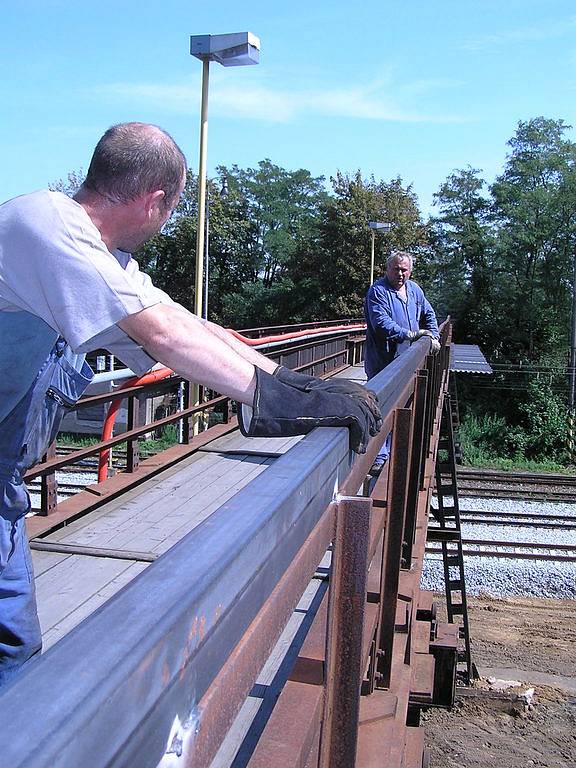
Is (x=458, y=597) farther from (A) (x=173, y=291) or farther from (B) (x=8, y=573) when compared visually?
(A) (x=173, y=291)

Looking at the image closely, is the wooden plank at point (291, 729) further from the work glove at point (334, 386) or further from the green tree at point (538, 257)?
the green tree at point (538, 257)

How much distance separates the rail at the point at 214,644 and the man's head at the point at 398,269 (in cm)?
514

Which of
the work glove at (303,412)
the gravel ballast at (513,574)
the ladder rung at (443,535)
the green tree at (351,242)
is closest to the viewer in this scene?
the work glove at (303,412)

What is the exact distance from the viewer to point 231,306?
2269 inches

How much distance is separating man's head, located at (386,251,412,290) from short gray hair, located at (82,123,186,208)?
4766 mm

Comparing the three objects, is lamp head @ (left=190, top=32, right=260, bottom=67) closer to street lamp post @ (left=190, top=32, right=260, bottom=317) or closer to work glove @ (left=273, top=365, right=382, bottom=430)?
street lamp post @ (left=190, top=32, right=260, bottom=317)

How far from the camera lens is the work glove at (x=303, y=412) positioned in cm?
186

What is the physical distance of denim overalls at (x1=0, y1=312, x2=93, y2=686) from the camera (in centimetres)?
216

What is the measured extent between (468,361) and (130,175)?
2745cm

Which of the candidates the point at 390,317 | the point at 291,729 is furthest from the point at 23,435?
the point at 390,317

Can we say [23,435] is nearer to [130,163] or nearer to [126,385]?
[130,163]

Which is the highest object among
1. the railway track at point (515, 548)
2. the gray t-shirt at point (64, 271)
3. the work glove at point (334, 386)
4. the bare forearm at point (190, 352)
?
the gray t-shirt at point (64, 271)

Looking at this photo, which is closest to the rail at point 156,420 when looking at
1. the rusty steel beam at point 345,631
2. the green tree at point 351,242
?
the rusty steel beam at point 345,631

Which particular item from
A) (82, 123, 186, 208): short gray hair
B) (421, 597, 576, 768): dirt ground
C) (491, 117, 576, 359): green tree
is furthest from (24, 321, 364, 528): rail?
(491, 117, 576, 359): green tree
